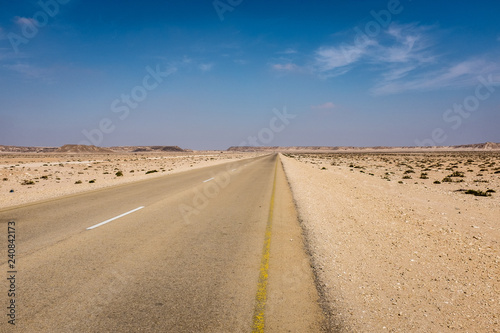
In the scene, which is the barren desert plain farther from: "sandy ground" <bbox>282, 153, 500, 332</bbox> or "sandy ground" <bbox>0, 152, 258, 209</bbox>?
"sandy ground" <bbox>0, 152, 258, 209</bbox>

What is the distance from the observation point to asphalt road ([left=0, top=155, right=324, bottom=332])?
3361 millimetres

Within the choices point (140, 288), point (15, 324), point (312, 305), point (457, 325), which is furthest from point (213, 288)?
point (457, 325)

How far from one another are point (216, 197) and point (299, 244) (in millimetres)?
6556

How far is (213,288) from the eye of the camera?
412 centimetres

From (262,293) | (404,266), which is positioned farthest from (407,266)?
(262,293)

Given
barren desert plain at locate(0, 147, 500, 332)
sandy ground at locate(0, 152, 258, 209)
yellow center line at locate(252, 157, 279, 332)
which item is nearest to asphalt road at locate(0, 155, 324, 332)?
yellow center line at locate(252, 157, 279, 332)

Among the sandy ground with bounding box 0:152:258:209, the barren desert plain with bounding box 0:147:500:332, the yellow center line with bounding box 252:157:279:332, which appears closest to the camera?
the yellow center line with bounding box 252:157:279:332

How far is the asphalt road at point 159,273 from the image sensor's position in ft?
11.0

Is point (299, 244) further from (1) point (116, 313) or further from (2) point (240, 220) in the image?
(1) point (116, 313)

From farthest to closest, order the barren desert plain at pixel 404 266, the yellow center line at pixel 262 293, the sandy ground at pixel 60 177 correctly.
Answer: the sandy ground at pixel 60 177, the barren desert plain at pixel 404 266, the yellow center line at pixel 262 293

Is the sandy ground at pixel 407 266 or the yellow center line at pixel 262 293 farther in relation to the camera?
the sandy ground at pixel 407 266

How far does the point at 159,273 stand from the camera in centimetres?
462

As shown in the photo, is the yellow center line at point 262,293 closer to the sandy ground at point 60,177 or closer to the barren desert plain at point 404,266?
the barren desert plain at point 404,266

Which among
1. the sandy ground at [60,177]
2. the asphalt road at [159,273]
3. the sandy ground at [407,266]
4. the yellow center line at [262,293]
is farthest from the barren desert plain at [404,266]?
the sandy ground at [60,177]
